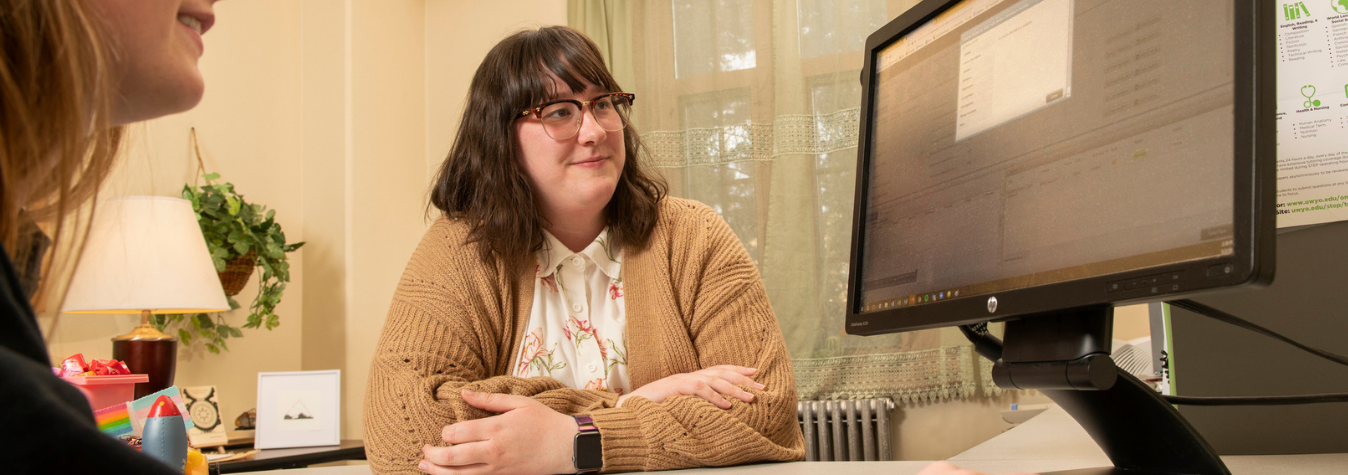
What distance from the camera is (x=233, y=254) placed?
2.53 meters

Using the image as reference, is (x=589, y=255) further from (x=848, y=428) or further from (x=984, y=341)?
(x=848, y=428)

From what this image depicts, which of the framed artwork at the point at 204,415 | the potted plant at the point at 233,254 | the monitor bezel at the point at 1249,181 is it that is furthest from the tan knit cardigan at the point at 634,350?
the potted plant at the point at 233,254

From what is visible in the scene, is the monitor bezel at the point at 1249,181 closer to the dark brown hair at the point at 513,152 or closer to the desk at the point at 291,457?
the dark brown hair at the point at 513,152

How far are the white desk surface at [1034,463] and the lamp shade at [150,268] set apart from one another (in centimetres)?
116

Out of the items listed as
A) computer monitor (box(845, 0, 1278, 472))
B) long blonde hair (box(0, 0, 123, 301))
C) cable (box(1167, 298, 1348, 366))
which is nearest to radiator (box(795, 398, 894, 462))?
computer monitor (box(845, 0, 1278, 472))

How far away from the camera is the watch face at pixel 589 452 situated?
3.21 feet

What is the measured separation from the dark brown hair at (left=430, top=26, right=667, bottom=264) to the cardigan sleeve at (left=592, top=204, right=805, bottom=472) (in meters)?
0.13

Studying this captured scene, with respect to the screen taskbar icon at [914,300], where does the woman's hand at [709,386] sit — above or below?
below

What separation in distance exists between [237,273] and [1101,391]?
8.39 feet

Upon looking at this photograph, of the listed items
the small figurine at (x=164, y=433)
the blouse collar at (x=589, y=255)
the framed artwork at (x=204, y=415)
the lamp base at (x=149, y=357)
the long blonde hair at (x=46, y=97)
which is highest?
the long blonde hair at (x=46, y=97)

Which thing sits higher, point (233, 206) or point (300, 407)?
point (233, 206)

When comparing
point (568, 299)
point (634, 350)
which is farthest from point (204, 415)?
point (634, 350)

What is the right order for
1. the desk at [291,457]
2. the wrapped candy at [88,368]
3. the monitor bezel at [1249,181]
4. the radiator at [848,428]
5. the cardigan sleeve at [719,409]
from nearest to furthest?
the monitor bezel at [1249,181]
the wrapped candy at [88,368]
the cardigan sleeve at [719,409]
the desk at [291,457]
the radiator at [848,428]

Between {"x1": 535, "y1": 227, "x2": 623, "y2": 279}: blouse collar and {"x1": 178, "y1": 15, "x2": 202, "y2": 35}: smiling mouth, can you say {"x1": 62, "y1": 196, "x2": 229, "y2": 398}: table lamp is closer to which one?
{"x1": 535, "y1": 227, "x2": 623, "y2": 279}: blouse collar
